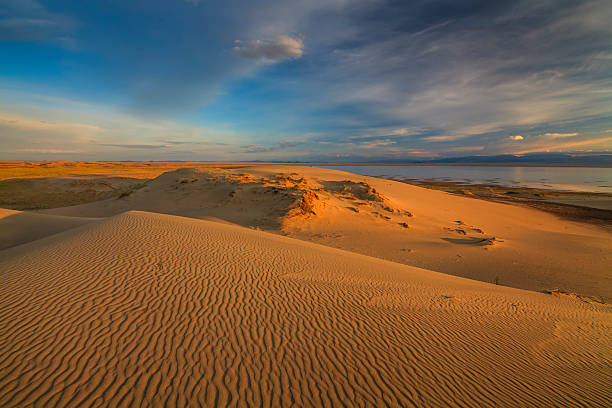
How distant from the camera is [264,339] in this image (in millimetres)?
3053

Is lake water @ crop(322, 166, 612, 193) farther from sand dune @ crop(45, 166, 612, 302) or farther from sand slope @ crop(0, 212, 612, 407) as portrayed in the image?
sand slope @ crop(0, 212, 612, 407)

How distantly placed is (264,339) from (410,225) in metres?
12.4

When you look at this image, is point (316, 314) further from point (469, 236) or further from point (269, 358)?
point (469, 236)

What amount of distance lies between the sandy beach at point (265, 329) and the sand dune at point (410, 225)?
1000mm

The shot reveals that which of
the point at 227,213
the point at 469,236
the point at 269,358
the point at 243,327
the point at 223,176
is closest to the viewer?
the point at 269,358

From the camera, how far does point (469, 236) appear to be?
12.4 metres

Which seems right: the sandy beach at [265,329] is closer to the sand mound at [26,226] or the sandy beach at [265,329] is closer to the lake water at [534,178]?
the sand mound at [26,226]

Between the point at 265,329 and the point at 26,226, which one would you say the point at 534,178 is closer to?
the point at 265,329

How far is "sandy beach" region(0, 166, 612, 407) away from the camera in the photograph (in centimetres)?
237

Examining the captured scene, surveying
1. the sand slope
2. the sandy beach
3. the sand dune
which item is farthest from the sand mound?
the sand dune

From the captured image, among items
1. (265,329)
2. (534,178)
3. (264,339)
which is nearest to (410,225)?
(265,329)

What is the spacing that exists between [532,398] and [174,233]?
7.68 metres

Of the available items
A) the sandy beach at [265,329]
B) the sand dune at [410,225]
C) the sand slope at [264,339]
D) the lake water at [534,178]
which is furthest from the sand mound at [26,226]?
the lake water at [534,178]

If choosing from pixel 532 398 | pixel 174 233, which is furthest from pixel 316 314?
pixel 174 233
